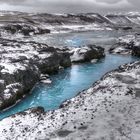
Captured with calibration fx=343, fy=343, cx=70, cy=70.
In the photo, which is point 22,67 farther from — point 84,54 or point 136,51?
Result: point 136,51

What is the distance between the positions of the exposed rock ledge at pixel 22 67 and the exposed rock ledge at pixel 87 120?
355 inches

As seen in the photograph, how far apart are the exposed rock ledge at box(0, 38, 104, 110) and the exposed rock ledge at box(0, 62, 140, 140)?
903 centimetres

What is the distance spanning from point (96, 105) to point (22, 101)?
41.7 ft

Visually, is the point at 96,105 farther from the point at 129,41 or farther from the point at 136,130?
the point at 129,41

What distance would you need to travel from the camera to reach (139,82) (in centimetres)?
4106

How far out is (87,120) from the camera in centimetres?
2858

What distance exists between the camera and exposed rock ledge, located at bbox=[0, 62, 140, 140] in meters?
26.0

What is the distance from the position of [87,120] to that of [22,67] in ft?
72.0

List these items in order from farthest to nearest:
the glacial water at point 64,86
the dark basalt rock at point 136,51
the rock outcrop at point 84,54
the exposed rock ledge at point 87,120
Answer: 1. the dark basalt rock at point 136,51
2. the rock outcrop at point 84,54
3. the glacial water at point 64,86
4. the exposed rock ledge at point 87,120

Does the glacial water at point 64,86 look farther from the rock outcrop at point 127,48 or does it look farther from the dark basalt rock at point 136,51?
the rock outcrop at point 127,48

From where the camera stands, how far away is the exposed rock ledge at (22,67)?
4133 cm

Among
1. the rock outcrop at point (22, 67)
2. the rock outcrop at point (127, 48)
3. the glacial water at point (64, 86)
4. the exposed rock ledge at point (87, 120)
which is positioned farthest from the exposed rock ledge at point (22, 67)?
the rock outcrop at point (127, 48)

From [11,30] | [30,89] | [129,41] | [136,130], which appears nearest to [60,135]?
[136,130]

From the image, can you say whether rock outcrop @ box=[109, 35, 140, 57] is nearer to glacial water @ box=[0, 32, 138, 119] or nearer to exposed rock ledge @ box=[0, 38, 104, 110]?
glacial water @ box=[0, 32, 138, 119]
